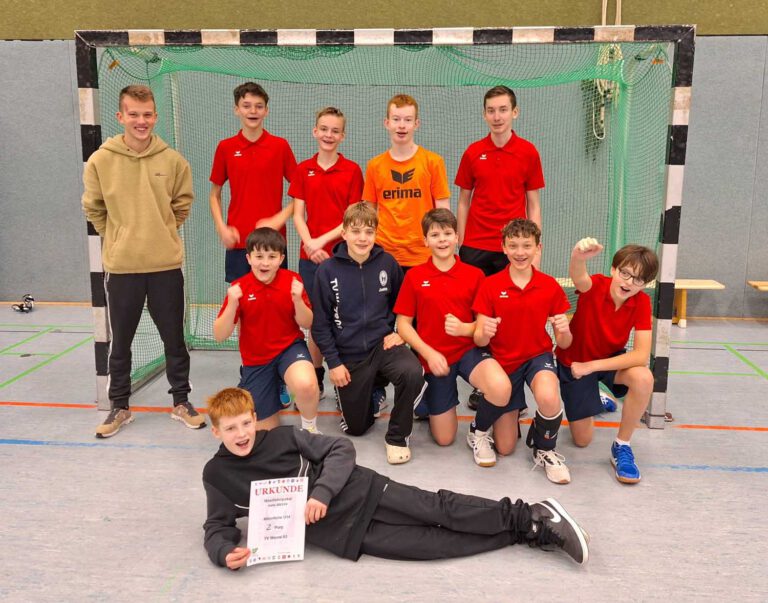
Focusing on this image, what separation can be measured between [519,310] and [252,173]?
196 centimetres

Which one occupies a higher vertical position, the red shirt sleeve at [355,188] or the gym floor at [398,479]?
the red shirt sleeve at [355,188]

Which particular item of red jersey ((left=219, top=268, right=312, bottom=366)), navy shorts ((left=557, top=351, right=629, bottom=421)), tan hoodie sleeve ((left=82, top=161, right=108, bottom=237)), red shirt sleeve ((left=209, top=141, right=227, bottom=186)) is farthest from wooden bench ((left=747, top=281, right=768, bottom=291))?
tan hoodie sleeve ((left=82, top=161, right=108, bottom=237))

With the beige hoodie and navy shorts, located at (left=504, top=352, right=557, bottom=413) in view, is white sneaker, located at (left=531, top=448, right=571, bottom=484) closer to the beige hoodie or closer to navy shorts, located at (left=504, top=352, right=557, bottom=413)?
navy shorts, located at (left=504, top=352, right=557, bottom=413)

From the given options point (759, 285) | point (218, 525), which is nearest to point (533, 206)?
point (218, 525)

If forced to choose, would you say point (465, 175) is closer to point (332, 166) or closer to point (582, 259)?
point (332, 166)

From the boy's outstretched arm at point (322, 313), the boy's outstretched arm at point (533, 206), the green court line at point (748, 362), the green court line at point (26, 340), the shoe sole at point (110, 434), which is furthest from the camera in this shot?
the green court line at point (26, 340)

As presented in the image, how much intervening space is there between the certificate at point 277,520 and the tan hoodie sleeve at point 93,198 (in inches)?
82.5

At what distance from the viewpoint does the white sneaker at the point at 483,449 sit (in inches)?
137

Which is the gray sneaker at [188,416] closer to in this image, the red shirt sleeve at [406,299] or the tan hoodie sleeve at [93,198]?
the tan hoodie sleeve at [93,198]

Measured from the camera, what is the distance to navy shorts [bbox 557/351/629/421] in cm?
359

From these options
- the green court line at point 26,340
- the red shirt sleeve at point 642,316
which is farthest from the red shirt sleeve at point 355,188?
the green court line at point 26,340

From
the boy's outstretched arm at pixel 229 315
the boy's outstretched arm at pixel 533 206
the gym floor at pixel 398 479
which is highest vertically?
the boy's outstretched arm at pixel 533 206

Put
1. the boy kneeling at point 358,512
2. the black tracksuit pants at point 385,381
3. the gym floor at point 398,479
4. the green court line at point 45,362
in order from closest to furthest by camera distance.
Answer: the gym floor at point 398,479, the boy kneeling at point 358,512, the black tracksuit pants at point 385,381, the green court line at point 45,362

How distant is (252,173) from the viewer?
13.9 feet
